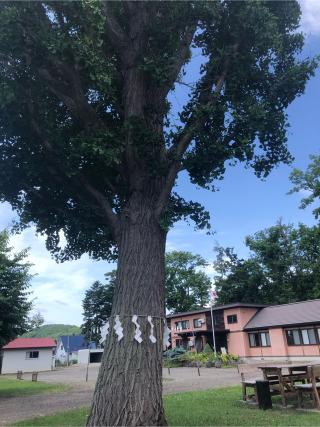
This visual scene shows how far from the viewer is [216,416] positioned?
8.38 metres

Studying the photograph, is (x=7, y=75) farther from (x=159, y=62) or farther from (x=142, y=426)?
(x=142, y=426)

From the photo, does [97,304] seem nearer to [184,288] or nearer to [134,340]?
[184,288]

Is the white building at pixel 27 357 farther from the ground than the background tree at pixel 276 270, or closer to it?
closer to it

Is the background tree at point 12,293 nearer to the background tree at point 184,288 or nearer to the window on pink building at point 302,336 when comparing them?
the window on pink building at point 302,336

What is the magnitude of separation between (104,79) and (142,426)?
5.97 metres

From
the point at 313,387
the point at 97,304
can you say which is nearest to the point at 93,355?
the point at 97,304

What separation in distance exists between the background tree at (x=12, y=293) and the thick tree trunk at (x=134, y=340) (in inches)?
458

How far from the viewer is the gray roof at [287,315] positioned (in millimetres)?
34375

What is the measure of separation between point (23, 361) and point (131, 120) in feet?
140

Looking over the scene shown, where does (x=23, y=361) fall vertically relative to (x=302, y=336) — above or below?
below

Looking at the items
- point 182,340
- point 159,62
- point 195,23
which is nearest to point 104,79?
point 159,62

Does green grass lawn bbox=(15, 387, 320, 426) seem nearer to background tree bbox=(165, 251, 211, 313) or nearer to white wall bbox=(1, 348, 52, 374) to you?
white wall bbox=(1, 348, 52, 374)

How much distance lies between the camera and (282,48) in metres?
9.43

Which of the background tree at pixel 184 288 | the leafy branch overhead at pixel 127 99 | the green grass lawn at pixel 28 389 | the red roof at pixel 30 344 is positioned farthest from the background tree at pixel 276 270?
the leafy branch overhead at pixel 127 99
